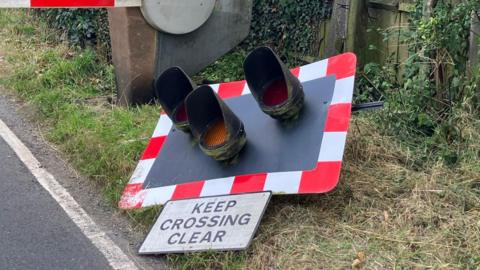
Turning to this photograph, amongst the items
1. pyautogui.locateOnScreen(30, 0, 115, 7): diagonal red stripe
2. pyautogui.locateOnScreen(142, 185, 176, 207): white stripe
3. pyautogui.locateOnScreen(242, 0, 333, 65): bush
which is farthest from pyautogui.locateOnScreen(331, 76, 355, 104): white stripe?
pyautogui.locateOnScreen(242, 0, 333, 65): bush

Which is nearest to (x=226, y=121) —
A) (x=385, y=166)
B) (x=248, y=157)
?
(x=248, y=157)

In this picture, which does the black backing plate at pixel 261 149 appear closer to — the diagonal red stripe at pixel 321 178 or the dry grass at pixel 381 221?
the diagonal red stripe at pixel 321 178

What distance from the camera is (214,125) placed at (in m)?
4.66

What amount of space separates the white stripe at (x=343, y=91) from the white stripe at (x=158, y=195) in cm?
126

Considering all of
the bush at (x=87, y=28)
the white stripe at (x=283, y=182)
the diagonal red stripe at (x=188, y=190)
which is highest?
the white stripe at (x=283, y=182)

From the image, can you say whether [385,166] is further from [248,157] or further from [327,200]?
[248,157]

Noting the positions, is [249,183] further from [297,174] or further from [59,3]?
[59,3]

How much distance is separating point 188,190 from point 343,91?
47.9 inches

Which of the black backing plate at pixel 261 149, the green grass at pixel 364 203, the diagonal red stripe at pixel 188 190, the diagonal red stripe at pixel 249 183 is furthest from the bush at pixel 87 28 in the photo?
the diagonal red stripe at pixel 249 183

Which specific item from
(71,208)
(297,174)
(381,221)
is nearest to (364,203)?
(381,221)

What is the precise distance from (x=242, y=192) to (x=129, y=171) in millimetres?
1242

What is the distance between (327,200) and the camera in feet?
13.3

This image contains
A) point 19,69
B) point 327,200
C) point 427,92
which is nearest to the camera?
point 327,200

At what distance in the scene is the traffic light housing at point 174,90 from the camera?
488 centimetres
